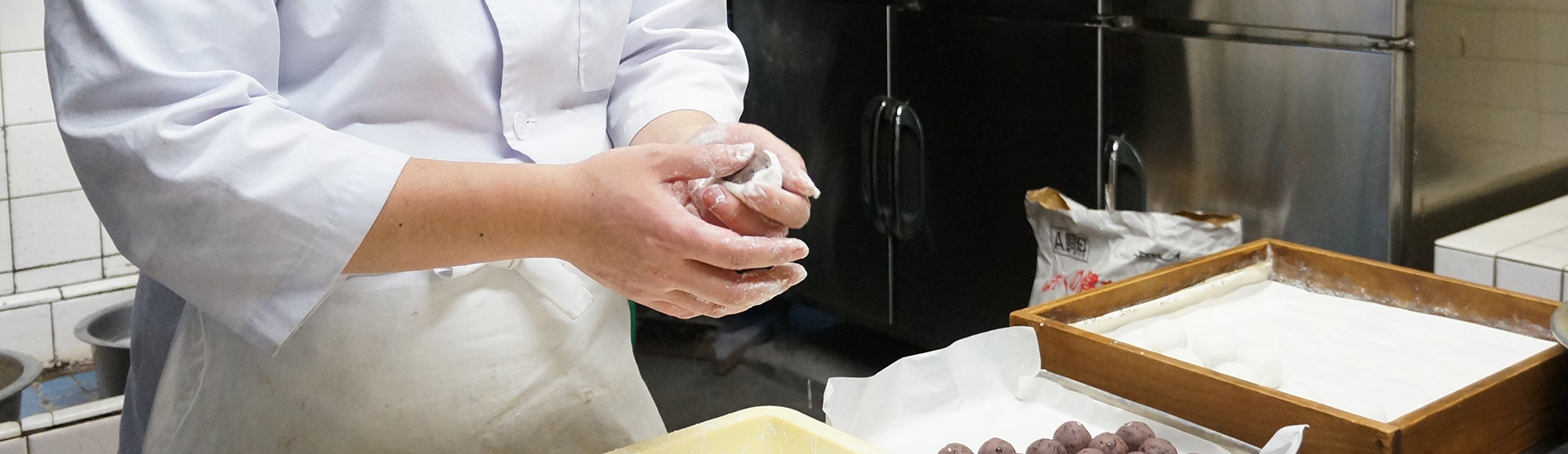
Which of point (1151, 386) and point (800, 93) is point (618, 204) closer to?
point (1151, 386)

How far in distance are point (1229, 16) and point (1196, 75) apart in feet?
0.41

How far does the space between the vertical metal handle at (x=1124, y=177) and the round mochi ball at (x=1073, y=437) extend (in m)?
1.25

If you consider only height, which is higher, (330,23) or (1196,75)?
(330,23)

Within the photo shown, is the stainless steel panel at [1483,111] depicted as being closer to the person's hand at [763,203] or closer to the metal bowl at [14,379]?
the person's hand at [763,203]

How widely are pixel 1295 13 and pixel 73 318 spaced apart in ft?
8.39

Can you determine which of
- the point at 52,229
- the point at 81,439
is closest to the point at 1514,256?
the point at 81,439

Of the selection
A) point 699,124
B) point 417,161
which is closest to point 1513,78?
point 699,124

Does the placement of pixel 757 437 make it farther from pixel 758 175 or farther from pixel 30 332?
pixel 30 332

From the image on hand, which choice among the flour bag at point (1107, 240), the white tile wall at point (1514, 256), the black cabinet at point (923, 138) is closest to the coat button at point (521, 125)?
the flour bag at point (1107, 240)

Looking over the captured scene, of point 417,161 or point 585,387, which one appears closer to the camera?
point 417,161

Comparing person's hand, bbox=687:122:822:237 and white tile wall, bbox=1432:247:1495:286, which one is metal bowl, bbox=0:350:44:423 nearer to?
person's hand, bbox=687:122:822:237

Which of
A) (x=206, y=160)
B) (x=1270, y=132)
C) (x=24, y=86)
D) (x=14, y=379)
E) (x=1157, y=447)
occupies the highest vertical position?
(x=206, y=160)

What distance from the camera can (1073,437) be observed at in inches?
45.6

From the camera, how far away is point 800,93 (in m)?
3.18
